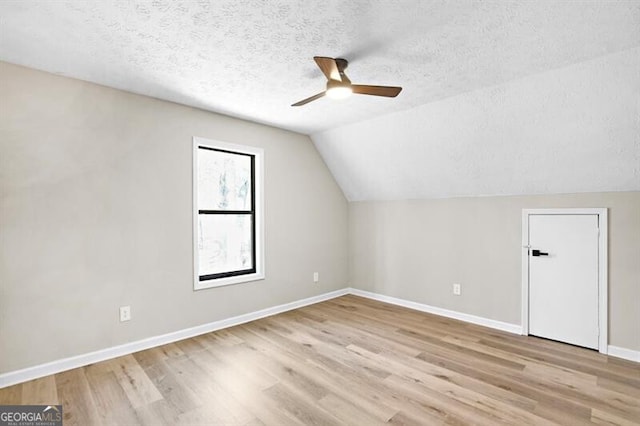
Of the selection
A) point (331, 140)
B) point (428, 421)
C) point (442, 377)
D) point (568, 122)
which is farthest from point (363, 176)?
point (428, 421)

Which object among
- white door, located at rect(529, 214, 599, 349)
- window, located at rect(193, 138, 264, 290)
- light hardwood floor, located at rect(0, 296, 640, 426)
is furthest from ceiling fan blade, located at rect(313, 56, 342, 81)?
white door, located at rect(529, 214, 599, 349)

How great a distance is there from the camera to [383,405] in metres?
2.13

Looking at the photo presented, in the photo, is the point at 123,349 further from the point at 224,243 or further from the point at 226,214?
the point at 226,214

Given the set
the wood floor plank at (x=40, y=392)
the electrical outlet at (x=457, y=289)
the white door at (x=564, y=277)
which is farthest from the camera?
the electrical outlet at (x=457, y=289)

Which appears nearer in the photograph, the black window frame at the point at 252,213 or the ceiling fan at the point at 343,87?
the ceiling fan at the point at 343,87

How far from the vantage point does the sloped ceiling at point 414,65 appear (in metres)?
1.83

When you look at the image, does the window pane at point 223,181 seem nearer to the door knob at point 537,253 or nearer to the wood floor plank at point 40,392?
the wood floor plank at point 40,392

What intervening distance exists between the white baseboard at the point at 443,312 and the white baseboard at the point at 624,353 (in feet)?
2.38

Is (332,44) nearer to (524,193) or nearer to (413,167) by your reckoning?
(413,167)

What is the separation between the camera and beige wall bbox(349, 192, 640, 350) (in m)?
2.85

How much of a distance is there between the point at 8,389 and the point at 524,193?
488 cm

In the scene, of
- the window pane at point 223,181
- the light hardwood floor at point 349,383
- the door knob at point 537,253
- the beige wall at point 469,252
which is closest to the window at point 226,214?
the window pane at point 223,181

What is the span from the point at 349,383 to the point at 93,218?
8.43 feet

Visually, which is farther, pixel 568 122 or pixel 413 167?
pixel 413 167
